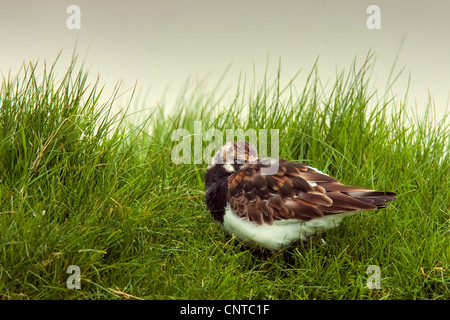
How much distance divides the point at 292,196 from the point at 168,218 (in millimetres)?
1051

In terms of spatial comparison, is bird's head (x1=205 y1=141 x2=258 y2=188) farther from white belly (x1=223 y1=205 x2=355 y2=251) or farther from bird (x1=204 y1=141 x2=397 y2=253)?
white belly (x1=223 y1=205 x2=355 y2=251)

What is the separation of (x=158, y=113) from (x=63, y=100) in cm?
215

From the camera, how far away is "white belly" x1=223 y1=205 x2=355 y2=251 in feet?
14.9

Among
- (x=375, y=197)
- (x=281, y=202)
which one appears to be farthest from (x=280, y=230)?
(x=375, y=197)

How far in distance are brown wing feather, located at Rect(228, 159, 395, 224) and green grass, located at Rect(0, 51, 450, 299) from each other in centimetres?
34

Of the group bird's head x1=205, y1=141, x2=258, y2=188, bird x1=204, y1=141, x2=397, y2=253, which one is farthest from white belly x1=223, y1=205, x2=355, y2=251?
bird's head x1=205, y1=141, x2=258, y2=188

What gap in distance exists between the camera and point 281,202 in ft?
14.9

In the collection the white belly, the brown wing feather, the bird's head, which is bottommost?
the white belly

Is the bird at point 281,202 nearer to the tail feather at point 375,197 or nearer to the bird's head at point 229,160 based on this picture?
the tail feather at point 375,197

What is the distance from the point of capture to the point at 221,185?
16.0 feet

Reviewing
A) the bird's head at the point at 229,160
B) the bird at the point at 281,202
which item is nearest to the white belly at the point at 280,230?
the bird at the point at 281,202

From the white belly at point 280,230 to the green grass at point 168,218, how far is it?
0.46ft

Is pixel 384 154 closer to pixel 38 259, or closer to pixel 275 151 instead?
pixel 275 151

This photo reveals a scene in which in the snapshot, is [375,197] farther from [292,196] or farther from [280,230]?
[280,230]
